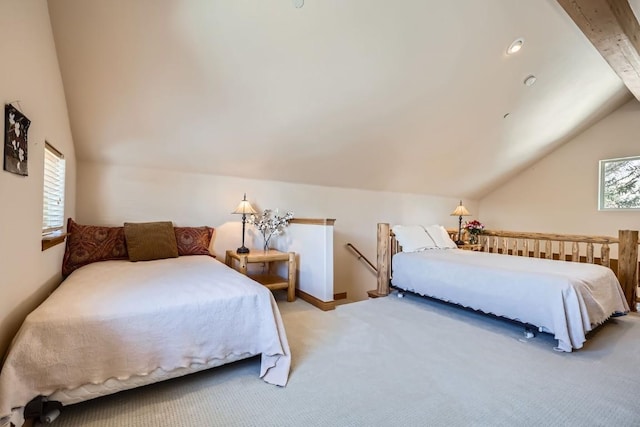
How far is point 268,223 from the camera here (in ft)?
13.1

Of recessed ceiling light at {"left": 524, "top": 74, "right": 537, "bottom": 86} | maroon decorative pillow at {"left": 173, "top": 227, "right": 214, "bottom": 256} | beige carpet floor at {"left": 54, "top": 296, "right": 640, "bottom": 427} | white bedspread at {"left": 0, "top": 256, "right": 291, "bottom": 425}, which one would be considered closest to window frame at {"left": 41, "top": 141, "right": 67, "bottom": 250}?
white bedspread at {"left": 0, "top": 256, "right": 291, "bottom": 425}

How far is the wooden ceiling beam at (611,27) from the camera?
2.36m

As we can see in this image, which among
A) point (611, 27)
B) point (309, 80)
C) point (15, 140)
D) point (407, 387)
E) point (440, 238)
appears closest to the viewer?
point (15, 140)

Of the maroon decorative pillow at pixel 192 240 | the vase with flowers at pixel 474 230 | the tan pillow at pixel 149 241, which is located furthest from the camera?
the vase with flowers at pixel 474 230

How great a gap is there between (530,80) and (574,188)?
311 cm

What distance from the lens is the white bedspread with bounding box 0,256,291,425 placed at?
1397 mm

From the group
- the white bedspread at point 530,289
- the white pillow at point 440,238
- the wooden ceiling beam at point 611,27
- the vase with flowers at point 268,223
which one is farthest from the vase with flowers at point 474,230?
the vase with flowers at point 268,223

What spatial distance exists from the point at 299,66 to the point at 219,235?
2.28 meters

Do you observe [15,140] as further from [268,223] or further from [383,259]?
[383,259]

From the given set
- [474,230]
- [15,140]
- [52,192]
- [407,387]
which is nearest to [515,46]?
[474,230]

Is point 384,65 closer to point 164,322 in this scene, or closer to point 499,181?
point 164,322

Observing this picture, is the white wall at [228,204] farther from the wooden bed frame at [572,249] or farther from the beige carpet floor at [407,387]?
the beige carpet floor at [407,387]

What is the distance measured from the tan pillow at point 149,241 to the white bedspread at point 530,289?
9.29 feet

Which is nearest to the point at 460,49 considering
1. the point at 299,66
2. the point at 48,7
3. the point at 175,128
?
the point at 299,66
